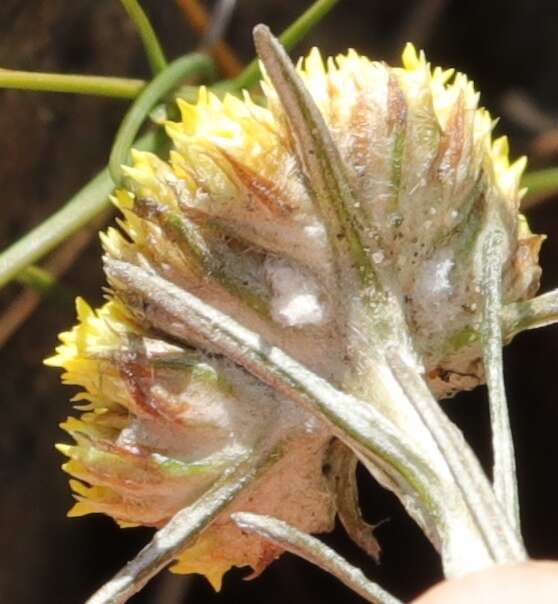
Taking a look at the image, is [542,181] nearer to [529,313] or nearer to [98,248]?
[529,313]

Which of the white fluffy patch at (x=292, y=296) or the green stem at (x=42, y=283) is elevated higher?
the green stem at (x=42, y=283)

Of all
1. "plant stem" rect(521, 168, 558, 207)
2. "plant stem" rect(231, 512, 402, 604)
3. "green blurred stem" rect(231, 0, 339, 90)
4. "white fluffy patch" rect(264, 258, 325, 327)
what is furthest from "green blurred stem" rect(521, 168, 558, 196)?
"plant stem" rect(231, 512, 402, 604)

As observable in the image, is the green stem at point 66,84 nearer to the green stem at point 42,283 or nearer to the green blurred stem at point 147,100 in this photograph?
the green blurred stem at point 147,100

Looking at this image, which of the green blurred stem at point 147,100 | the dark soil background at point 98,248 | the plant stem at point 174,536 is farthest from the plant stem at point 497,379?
the dark soil background at point 98,248

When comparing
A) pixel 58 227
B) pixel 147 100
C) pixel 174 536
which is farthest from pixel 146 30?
pixel 174 536

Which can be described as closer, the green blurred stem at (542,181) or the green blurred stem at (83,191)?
the green blurred stem at (83,191)

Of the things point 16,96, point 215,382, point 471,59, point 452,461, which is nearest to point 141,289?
point 215,382
